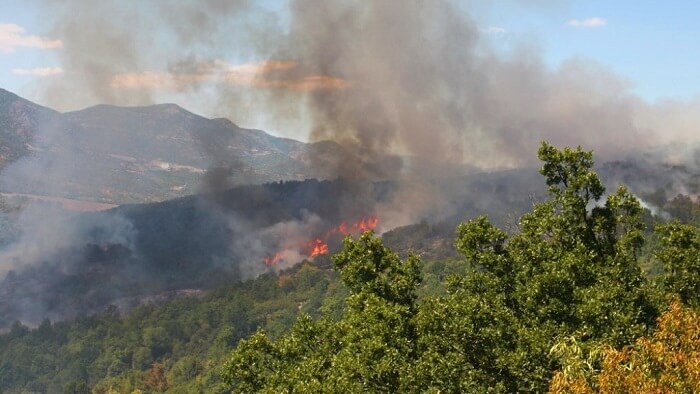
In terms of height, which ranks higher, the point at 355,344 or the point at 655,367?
the point at 655,367

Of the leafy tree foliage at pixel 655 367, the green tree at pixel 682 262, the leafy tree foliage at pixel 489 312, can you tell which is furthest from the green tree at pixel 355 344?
the green tree at pixel 682 262

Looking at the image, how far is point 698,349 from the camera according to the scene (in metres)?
26.5

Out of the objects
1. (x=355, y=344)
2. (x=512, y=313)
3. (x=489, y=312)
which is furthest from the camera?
(x=355, y=344)

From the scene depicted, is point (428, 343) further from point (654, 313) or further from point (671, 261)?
point (671, 261)

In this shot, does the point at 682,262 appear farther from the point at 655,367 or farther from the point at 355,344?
the point at 355,344

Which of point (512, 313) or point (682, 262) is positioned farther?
point (682, 262)

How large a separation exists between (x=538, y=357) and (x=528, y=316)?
Result: 4131mm

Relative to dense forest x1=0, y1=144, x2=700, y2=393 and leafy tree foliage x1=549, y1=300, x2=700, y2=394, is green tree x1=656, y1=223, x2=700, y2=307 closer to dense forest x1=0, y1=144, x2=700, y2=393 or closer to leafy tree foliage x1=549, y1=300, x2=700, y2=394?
dense forest x1=0, y1=144, x2=700, y2=393

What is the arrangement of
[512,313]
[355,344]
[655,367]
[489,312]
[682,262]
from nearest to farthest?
[655,367] → [489,312] → [512,313] → [355,344] → [682,262]

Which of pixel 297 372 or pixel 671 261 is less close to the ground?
pixel 671 261

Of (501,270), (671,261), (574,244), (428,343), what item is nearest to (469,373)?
(428,343)

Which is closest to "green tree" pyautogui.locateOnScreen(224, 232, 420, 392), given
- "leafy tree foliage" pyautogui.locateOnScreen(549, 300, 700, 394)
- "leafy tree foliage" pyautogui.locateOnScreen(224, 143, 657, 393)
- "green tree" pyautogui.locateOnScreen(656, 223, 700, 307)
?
"leafy tree foliage" pyautogui.locateOnScreen(224, 143, 657, 393)

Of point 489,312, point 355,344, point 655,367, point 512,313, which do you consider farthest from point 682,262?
point 355,344

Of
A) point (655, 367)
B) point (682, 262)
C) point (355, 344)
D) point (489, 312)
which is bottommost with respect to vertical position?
point (355, 344)
